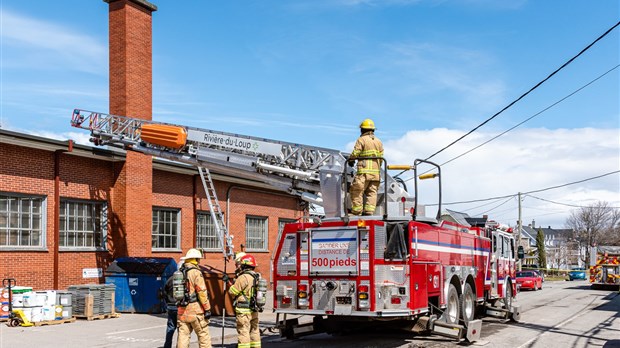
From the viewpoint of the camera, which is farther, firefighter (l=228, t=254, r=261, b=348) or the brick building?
the brick building

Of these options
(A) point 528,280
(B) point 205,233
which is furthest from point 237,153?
(A) point 528,280

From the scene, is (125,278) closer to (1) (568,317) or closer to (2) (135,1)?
(2) (135,1)

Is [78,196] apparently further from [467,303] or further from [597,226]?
[597,226]

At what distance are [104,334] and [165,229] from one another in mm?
9577

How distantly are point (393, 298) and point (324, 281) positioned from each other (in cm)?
121

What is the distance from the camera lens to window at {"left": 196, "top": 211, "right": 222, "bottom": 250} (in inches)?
965

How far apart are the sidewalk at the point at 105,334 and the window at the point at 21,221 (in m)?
3.21

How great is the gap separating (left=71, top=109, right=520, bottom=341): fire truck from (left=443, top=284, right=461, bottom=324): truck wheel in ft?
0.06

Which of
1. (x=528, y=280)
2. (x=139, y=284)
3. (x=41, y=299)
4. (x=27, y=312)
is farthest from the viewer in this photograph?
(x=528, y=280)

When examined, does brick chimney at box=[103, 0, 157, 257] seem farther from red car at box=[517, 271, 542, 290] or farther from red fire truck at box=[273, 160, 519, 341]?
red car at box=[517, 271, 542, 290]

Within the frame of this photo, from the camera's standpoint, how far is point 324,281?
420 inches

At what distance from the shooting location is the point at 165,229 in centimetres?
2270

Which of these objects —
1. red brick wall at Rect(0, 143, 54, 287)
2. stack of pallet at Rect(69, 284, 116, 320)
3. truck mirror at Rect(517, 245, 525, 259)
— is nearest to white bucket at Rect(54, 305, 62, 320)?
stack of pallet at Rect(69, 284, 116, 320)

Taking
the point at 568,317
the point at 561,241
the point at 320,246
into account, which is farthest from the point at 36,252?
the point at 561,241
